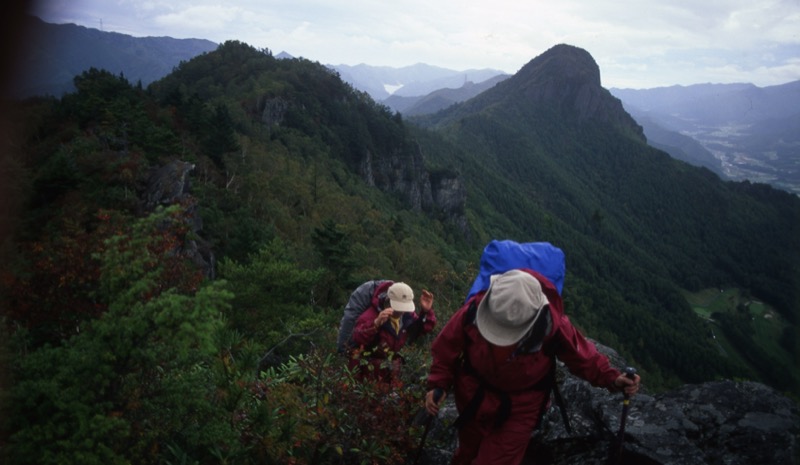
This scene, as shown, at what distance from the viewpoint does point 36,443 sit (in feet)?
7.29

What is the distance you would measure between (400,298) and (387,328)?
0.37m

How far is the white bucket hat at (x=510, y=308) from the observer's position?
2701 mm

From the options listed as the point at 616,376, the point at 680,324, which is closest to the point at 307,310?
the point at 616,376

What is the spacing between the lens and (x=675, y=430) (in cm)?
380

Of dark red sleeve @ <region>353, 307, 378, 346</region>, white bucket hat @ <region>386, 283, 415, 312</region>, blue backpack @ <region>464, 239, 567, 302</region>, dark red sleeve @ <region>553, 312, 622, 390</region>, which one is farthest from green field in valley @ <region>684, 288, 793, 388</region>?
blue backpack @ <region>464, 239, 567, 302</region>

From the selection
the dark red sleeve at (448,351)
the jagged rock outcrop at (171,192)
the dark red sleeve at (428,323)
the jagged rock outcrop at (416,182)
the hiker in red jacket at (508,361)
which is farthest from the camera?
the jagged rock outcrop at (416,182)

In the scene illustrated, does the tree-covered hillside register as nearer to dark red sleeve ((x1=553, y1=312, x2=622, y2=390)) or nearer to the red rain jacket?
the red rain jacket

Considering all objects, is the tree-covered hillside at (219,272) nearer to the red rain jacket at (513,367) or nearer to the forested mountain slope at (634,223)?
the red rain jacket at (513,367)

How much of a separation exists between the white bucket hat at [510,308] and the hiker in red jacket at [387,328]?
1718mm

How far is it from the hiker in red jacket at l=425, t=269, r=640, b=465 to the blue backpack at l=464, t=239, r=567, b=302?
0.21 metres

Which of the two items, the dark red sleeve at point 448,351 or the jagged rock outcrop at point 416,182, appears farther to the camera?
the jagged rock outcrop at point 416,182

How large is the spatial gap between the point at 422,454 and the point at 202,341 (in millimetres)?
2492

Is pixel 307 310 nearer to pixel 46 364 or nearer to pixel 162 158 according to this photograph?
pixel 46 364

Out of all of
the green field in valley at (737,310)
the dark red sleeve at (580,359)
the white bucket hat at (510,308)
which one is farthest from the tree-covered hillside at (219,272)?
the green field in valley at (737,310)
